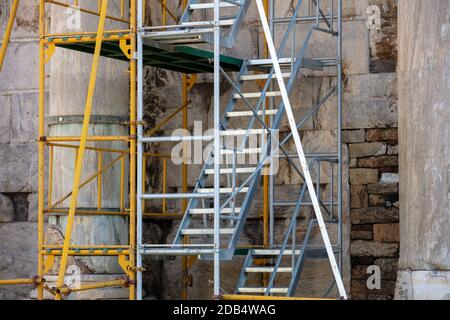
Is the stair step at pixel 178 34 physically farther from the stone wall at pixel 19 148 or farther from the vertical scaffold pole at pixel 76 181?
the stone wall at pixel 19 148

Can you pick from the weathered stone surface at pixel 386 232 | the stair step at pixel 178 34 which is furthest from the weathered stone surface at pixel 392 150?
the stair step at pixel 178 34

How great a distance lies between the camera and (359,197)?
14.3 metres

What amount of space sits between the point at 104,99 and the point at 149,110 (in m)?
1.12

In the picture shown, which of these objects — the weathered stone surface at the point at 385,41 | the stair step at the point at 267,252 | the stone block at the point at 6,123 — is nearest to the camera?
the stair step at the point at 267,252

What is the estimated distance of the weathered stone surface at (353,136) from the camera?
1435cm

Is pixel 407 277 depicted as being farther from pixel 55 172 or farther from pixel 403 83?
pixel 55 172

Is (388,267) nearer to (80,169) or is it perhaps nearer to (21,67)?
(80,169)

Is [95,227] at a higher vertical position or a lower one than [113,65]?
lower

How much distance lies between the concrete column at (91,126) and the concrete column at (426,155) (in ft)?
10.5

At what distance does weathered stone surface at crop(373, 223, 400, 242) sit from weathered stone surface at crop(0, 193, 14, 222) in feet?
13.9
